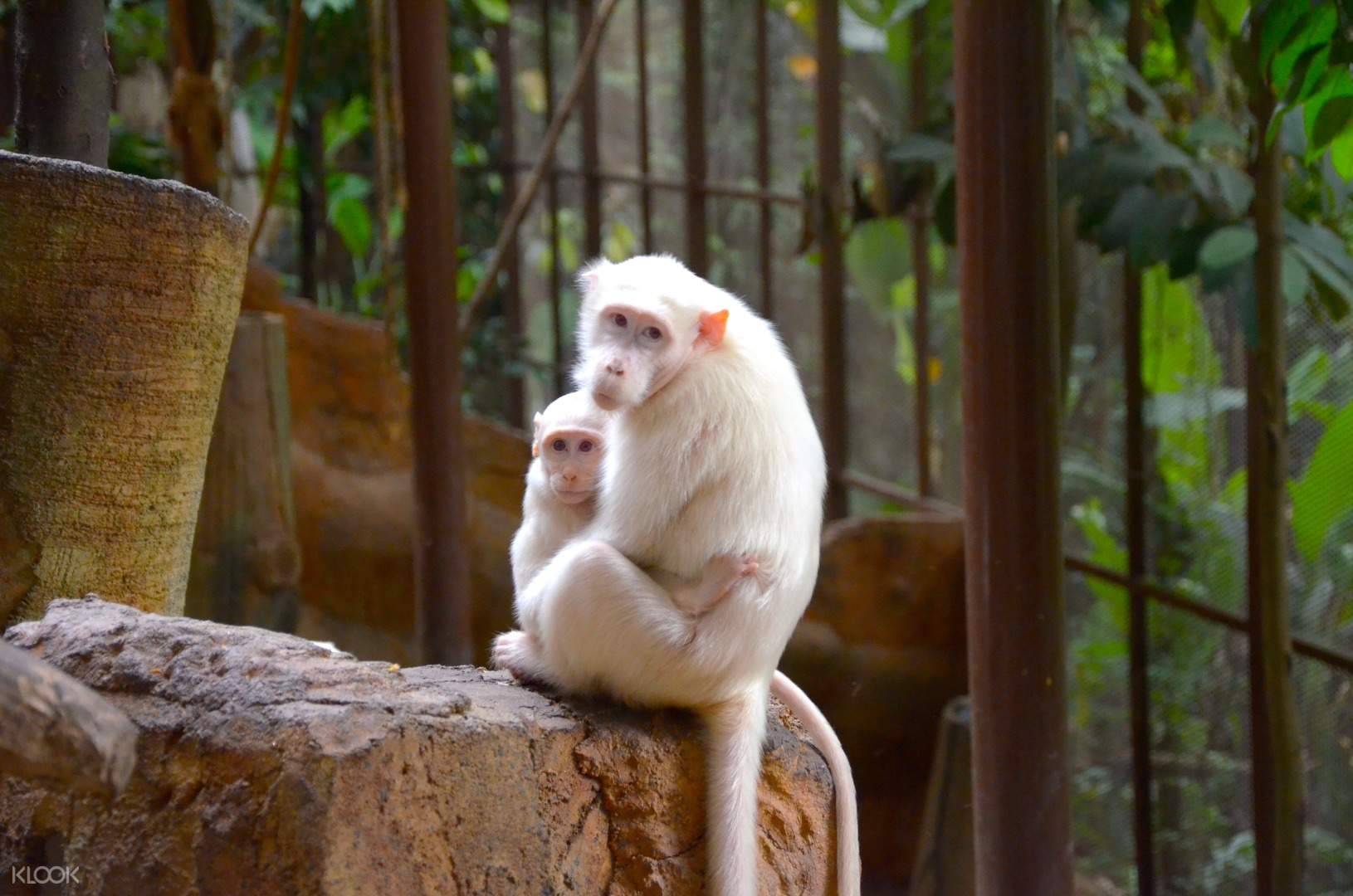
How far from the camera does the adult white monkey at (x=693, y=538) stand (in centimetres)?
233

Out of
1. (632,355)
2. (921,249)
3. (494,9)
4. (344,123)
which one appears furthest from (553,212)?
(632,355)

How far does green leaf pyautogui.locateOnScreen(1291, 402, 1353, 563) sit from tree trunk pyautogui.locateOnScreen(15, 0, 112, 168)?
12.2ft

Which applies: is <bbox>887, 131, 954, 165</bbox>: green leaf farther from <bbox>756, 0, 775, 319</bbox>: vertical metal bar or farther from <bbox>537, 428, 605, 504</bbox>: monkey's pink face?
<bbox>537, 428, 605, 504</bbox>: monkey's pink face

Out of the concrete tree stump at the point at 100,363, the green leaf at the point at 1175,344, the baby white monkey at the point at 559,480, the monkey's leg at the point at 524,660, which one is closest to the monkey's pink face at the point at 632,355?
the baby white monkey at the point at 559,480

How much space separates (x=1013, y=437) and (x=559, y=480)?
112 cm

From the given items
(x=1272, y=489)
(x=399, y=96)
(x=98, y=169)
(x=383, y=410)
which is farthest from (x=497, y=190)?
(x=98, y=169)

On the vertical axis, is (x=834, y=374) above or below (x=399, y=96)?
below

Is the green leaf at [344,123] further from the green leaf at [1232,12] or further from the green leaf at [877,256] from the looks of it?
the green leaf at [1232,12]

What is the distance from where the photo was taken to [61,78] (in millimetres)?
2668

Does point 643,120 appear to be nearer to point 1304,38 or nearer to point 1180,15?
point 1180,15

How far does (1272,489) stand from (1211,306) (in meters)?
1.14

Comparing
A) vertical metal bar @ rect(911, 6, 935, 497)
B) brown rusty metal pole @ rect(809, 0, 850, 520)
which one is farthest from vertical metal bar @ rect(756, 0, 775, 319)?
vertical metal bar @ rect(911, 6, 935, 497)

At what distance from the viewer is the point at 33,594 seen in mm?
2490

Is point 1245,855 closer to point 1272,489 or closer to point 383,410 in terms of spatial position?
point 1272,489
